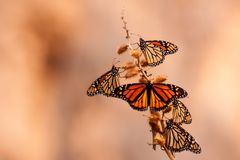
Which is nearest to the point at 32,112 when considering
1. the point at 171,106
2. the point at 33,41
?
the point at 33,41

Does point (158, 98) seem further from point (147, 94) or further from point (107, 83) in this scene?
point (107, 83)

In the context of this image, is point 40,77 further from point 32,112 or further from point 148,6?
point 148,6

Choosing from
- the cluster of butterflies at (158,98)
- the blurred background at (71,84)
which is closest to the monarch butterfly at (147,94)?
Answer: the cluster of butterflies at (158,98)

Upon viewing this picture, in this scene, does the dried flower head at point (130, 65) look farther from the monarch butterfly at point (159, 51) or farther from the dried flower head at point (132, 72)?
the monarch butterfly at point (159, 51)

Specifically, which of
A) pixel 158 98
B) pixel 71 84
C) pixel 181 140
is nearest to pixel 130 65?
pixel 158 98

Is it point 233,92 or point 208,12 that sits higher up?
point 208,12

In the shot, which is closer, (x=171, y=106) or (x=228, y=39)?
(x=171, y=106)
